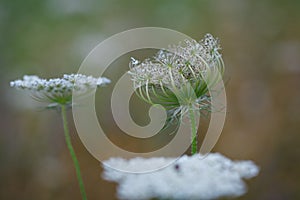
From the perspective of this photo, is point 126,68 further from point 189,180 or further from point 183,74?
point 189,180

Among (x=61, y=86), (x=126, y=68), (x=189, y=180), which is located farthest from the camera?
(x=126, y=68)

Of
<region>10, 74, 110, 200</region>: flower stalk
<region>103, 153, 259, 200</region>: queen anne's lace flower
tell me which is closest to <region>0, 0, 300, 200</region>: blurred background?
<region>10, 74, 110, 200</region>: flower stalk

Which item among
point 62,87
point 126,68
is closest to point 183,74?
point 62,87

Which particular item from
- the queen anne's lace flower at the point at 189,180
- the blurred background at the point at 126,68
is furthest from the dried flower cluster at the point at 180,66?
the blurred background at the point at 126,68

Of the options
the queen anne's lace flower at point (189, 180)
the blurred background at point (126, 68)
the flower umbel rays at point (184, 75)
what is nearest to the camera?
the queen anne's lace flower at point (189, 180)

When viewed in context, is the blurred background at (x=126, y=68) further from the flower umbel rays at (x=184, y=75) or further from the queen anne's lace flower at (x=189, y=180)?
the queen anne's lace flower at (x=189, y=180)

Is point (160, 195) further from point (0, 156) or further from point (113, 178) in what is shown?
point (0, 156)

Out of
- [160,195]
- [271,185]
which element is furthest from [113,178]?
[271,185]
